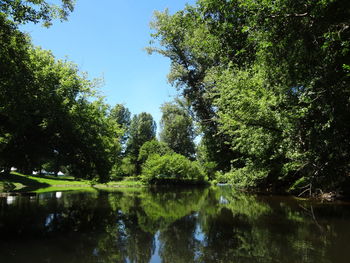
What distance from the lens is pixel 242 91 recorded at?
1736 cm

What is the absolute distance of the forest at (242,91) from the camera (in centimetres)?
687

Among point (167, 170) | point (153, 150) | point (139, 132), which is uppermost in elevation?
point (139, 132)

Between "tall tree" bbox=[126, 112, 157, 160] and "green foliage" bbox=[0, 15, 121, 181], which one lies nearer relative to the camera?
"green foliage" bbox=[0, 15, 121, 181]

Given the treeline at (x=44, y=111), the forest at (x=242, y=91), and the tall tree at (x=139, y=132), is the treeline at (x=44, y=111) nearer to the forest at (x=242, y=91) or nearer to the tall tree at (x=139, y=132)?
the forest at (x=242, y=91)

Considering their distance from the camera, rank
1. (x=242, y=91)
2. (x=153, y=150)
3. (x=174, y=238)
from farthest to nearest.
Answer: (x=153, y=150) → (x=242, y=91) → (x=174, y=238)

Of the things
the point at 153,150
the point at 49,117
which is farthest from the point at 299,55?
the point at 153,150

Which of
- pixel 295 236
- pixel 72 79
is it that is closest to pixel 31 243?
pixel 295 236

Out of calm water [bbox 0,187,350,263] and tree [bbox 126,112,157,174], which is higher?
tree [bbox 126,112,157,174]

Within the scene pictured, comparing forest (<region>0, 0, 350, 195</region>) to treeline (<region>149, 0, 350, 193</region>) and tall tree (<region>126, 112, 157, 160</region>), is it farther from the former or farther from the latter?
tall tree (<region>126, 112, 157, 160</region>)

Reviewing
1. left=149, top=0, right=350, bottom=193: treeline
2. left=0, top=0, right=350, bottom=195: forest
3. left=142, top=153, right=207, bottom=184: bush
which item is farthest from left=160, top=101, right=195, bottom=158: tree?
left=149, top=0, right=350, bottom=193: treeline

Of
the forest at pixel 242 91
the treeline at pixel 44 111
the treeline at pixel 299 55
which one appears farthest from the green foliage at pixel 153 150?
the treeline at pixel 299 55

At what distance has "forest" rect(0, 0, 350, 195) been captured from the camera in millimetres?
6867

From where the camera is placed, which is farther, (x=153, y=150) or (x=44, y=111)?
(x=153, y=150)

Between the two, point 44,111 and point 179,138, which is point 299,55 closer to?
point 44,111
